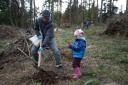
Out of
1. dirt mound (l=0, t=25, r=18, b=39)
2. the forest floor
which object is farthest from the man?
dirt mound (l=0, t=25, r=18, b=39)

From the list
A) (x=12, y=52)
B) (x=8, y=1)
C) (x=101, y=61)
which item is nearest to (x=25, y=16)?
(x=8, y=1)

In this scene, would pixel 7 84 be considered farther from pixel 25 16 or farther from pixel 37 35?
pixel 25 16

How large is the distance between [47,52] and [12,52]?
4.70 ft

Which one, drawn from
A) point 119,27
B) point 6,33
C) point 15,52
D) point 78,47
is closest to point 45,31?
point 78,47

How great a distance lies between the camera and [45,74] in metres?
7.08

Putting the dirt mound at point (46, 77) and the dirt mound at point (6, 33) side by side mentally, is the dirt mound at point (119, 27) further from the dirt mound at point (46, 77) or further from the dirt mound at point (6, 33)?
the dirt mound at point (46, 77)

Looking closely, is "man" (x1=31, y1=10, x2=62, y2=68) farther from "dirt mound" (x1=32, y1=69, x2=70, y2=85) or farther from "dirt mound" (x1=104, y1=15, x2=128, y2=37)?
"dirt mound" (x1=104, y1=15, x2=128, y2=37)

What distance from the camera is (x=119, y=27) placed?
57.9ft

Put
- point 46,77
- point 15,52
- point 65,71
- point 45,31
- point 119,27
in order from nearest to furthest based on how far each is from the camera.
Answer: point 46,77 < point 45,31 < point 65,71 < point 15,52 < point 119,27

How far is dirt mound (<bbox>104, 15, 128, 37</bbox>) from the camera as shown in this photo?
17138 millimetres

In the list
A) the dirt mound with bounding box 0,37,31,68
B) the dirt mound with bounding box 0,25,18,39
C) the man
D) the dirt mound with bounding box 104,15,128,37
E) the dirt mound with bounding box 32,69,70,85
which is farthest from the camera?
the dirt mound with bounding box 0,25,18,39

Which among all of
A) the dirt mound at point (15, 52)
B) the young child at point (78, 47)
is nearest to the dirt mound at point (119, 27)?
the dirt mound at point (15, 52)

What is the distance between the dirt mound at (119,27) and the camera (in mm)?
17138

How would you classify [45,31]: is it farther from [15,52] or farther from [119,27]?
[119,27]
